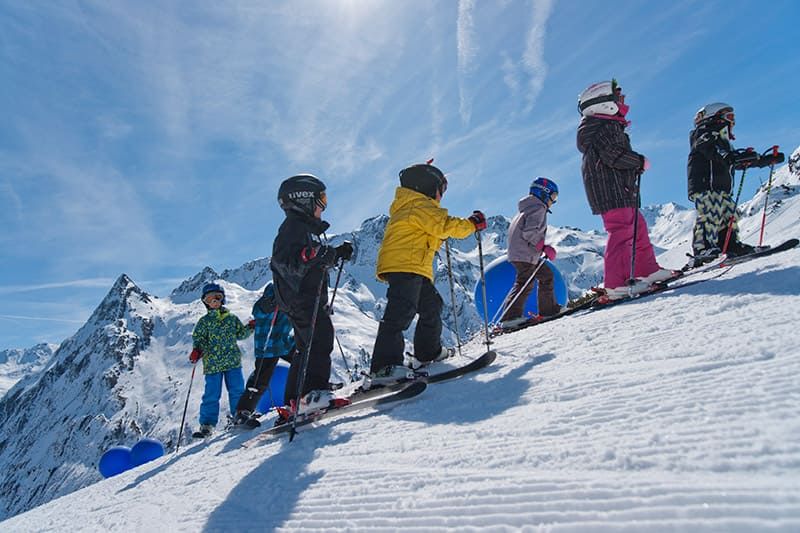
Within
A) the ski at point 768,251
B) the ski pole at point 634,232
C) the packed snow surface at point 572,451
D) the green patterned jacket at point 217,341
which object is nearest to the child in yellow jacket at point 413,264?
the packed snow surface at point 572,451

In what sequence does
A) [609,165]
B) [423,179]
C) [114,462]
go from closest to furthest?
1. [423,179]
2. [609,165]
3. [114,462]

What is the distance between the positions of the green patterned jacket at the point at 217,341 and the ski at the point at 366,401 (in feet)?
10.6

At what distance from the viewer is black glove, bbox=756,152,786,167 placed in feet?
20.1

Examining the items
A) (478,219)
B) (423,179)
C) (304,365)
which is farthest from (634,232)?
(304,365)

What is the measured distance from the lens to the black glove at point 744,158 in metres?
6.45

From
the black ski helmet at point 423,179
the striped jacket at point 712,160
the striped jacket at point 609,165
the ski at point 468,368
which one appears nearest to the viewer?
the ski at point 468,368

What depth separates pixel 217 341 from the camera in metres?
7.18

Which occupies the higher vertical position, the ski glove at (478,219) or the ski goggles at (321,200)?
the ski goggles at (321,200)

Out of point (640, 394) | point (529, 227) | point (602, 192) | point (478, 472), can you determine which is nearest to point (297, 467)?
point (478, 472)

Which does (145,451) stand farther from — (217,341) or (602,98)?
(602,98)

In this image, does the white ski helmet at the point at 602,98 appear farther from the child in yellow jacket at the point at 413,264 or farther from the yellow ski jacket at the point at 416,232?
the yellow ski jacket at the point at 416,232

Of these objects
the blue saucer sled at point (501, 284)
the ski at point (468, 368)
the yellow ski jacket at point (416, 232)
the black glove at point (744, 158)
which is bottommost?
the ski at point (468, 368)

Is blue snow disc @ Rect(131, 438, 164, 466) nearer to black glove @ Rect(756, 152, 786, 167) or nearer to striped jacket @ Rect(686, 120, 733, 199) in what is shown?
striped jacket @ Rect(686, 120, 733, 199)

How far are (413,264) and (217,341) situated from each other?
3897 millimetres
